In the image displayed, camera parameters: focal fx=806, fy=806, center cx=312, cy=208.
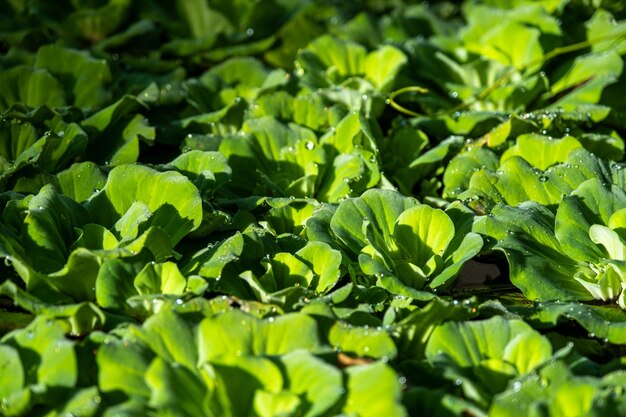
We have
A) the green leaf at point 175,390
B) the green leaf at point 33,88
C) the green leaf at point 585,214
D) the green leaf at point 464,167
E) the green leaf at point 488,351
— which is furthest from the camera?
the green leaf at point 33,88

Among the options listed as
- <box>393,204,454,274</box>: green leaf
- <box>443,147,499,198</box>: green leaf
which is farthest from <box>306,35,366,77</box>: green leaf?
<box>393,204,454,274</box>: green leaf

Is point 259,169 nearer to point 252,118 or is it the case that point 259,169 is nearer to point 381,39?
point 252,118

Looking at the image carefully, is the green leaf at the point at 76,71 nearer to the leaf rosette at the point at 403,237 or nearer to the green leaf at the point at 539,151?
the leaf rosette at the point at 403,237

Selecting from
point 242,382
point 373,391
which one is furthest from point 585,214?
point 242,382

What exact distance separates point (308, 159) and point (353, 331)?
906 mm

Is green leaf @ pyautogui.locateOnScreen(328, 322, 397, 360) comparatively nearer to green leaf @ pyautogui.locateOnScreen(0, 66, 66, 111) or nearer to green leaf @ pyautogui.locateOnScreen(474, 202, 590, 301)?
green leaf @ pyautogui.locateOnScreen(474, 202, 590, 301)

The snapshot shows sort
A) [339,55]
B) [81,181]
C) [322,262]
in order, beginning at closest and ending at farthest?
[322,262], [81,181], [339,55]

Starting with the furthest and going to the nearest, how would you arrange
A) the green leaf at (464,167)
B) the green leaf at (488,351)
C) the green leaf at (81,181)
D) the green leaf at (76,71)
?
the green leaf at (76,71) < the green leaf at (464,167) < the green leaf at (81,181) < the green leaf at (488,351)

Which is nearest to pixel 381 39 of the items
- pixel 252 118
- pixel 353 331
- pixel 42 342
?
pixel 252 118

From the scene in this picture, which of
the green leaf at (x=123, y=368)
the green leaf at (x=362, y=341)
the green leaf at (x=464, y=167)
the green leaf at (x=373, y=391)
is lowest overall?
the green leaf at (x=464, y=167)

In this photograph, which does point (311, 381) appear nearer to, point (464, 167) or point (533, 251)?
point (533, 251)

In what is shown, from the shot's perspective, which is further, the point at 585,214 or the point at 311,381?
the point at 585,214

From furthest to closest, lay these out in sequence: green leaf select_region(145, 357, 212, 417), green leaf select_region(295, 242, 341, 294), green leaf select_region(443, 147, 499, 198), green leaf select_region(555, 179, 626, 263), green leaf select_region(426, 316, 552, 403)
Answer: green leaf select_region(443, 147, 499, 198) < green leaf select_region(555, 179, 626, 263) < green leaf select_region(295, 242, 341, 294) < green leaf select_region(426, 316, 552, 403) < green leaf select_region(145, 357, 212, 417)

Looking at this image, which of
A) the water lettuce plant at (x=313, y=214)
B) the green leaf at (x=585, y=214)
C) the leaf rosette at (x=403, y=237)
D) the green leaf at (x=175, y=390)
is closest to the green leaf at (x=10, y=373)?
the water lettuce plant at (x=313, y=214)
